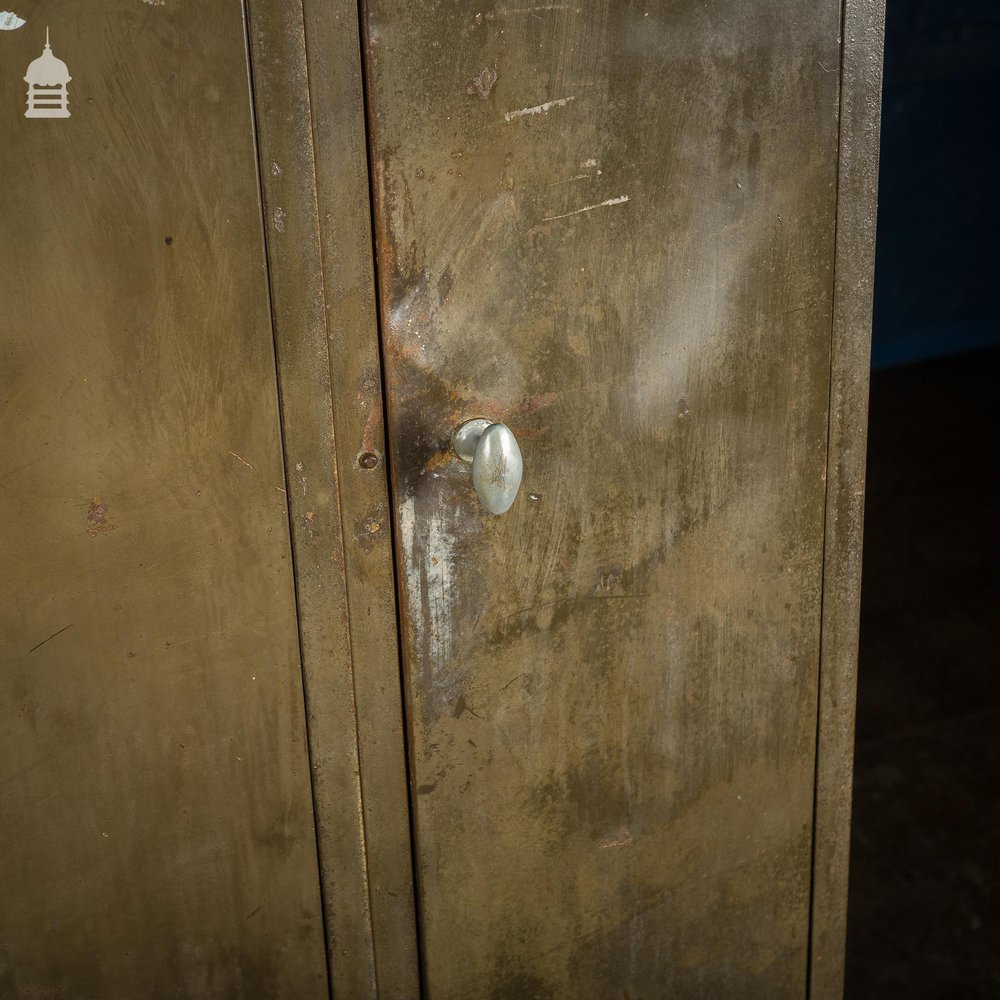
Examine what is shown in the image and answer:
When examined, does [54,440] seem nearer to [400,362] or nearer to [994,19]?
[400,362]

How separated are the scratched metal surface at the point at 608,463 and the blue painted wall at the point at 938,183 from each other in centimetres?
268

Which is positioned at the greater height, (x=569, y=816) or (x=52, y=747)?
(x=52, y=747)

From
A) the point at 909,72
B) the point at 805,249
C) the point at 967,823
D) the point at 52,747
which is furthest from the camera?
the point at 909,72

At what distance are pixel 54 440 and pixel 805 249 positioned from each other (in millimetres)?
691

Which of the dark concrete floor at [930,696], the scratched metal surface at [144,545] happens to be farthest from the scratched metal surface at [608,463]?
the dark concrete floor at [930,696]

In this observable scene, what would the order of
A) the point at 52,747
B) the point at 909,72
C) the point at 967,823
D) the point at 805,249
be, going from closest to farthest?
the point at 52,747 < the point at 805,249 < the point at 967,823 < the point at 909,72

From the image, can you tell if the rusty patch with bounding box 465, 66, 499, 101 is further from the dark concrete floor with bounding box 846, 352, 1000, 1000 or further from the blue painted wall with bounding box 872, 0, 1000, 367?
the blue painted wall with bounding box 872, 0, 1000, 367

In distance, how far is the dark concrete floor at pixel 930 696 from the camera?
6.41 ft

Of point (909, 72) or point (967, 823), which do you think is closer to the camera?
point (967, 823)

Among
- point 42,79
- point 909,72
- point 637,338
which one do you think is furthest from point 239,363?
point 909,72

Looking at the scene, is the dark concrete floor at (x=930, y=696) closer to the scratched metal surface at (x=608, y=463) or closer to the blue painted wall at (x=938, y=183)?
the blue painted wall at (x=938, y=183)

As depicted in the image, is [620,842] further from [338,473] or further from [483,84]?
[483,84]

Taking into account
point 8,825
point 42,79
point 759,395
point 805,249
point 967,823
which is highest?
point 42,79

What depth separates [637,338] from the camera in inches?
37.4
